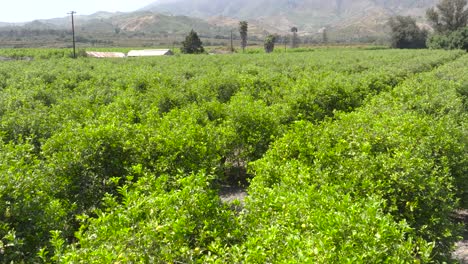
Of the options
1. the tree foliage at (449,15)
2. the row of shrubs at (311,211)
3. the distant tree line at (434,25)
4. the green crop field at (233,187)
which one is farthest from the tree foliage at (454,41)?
the row of shrubs at (311,211)

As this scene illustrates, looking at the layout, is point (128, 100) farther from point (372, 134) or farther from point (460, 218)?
point (460, 218)

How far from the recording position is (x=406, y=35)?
3270 inches

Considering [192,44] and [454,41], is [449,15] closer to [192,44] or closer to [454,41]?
[454,41]

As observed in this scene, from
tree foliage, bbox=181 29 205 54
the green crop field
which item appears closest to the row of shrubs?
the green crop field

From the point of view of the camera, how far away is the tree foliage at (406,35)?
83.1 m

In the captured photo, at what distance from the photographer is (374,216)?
4.27 meters

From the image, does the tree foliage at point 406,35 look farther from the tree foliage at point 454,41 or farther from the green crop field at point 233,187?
the green crop field at point 233,187

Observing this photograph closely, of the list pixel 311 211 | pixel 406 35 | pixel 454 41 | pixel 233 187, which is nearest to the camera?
pixel 311 211

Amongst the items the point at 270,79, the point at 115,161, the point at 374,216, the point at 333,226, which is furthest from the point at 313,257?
the point at 270,79

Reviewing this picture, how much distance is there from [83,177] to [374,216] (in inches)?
213

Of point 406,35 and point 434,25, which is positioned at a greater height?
point 434,25

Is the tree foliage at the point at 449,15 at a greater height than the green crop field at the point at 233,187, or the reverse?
the tree foliage at the point at 449,15

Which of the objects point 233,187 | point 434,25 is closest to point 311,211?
point 233,187

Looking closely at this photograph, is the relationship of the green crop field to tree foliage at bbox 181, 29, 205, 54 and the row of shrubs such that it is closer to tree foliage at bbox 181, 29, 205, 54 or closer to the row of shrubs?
the row of shrubs
